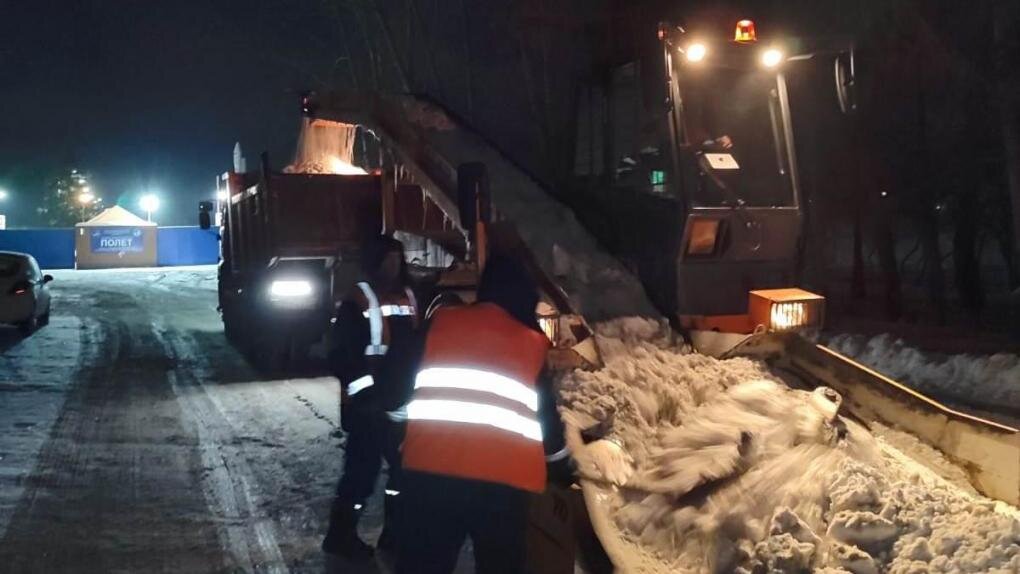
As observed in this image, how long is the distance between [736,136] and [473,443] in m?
5.83

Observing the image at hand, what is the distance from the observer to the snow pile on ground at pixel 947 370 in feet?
30.2

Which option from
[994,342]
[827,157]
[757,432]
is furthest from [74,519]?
[827,157]

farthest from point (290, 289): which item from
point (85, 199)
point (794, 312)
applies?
point (85, 199)

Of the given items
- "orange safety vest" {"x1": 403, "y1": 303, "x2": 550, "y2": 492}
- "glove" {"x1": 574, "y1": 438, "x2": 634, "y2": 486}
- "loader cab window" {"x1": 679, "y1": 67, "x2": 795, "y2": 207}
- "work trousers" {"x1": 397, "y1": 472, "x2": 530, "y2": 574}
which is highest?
"loader cab window" {"x1": 679, "y1": 67, "x2": 795, "y2": 207}

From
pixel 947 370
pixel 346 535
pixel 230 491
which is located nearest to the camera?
pixel 346 535

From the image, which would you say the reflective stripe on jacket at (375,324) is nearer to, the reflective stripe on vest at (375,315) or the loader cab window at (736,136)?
the reflective stripe on vest at (375,315)

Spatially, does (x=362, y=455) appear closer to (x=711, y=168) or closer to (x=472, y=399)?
(x=472, y=399)

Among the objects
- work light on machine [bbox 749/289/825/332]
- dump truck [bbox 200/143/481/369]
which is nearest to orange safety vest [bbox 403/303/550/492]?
work light on machine [bbox 749/289/825/332]

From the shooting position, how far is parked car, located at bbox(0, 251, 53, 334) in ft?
53.6

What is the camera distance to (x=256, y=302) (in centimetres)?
1312

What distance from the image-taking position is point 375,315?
556 centimetres

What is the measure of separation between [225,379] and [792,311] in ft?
24.2

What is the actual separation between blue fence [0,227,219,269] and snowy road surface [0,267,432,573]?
30533mm

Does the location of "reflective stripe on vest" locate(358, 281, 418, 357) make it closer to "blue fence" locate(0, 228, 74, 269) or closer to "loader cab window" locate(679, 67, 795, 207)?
"loader cab window" locate(679, 67, 795, 207)
